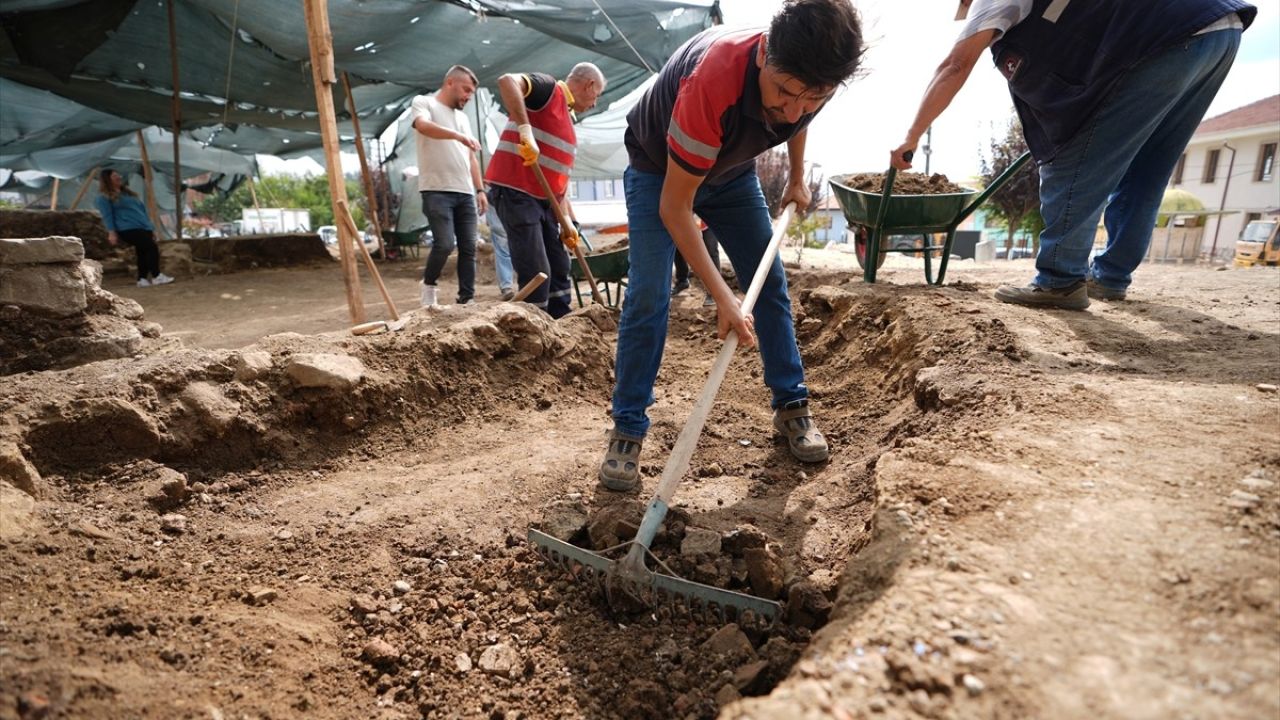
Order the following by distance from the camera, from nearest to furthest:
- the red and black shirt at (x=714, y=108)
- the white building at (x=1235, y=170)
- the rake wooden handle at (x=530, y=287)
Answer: the red and black shirt at (x=714, y=108) < the rake wooden handle at (x=530, y=287) < the white building at (x=1235, y=170)

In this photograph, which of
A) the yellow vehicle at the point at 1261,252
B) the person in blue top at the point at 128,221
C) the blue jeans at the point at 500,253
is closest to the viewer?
the blue jeans at the point at 500,253

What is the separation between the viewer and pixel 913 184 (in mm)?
4203

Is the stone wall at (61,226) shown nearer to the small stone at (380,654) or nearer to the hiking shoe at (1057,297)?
the small stone at (380,654)

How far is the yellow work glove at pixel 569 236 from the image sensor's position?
4.00m

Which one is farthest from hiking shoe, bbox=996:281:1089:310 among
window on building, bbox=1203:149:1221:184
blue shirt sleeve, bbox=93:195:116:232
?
window on building, bbox=1203:149:1221:184

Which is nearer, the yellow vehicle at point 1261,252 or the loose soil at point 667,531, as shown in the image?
the loose soil at point 667,531

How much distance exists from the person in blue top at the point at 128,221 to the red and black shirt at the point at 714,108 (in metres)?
7.92

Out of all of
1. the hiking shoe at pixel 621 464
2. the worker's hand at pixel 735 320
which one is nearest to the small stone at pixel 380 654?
the hiking shoe at pixel 621 464

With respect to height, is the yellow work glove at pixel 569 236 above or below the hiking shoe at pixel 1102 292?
above

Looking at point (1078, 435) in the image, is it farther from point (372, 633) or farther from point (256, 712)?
point (256, 712)

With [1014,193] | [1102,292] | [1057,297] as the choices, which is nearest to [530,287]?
[1057,297]

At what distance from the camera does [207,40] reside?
6.98m

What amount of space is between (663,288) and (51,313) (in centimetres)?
257

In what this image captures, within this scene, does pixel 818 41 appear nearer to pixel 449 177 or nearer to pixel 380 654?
pixel 380 654
